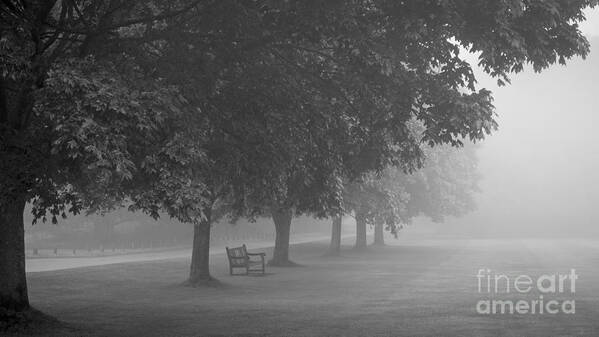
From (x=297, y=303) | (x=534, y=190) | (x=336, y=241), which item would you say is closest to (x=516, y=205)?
(x=534, y=190)

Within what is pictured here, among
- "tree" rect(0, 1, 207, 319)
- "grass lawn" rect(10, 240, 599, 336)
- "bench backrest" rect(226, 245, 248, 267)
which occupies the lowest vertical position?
"grass lawn" rect(10, 240, 599, 336)

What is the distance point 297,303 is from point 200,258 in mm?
6872

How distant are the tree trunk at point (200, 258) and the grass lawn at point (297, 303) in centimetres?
99

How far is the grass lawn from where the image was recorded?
15.2 meters

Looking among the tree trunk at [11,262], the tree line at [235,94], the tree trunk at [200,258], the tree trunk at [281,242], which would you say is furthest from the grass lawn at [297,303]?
the tree line at [235,94]

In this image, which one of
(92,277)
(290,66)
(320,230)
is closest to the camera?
(290,66)

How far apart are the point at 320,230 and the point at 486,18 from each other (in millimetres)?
88466

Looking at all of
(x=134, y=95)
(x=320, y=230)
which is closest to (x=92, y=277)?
(x=134, y=95)

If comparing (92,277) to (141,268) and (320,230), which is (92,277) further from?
(320,230)

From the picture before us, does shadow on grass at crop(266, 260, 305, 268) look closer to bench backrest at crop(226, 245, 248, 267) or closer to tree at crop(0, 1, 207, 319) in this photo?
bench backrest at crop(226, 245, 248, 267)

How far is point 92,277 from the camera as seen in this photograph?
28.7 m

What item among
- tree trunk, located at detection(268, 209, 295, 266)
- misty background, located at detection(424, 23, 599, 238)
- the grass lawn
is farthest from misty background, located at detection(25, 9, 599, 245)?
the grass lawn

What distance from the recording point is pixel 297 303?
67.8 ft

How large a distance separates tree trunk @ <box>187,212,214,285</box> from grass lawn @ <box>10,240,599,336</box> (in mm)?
993
